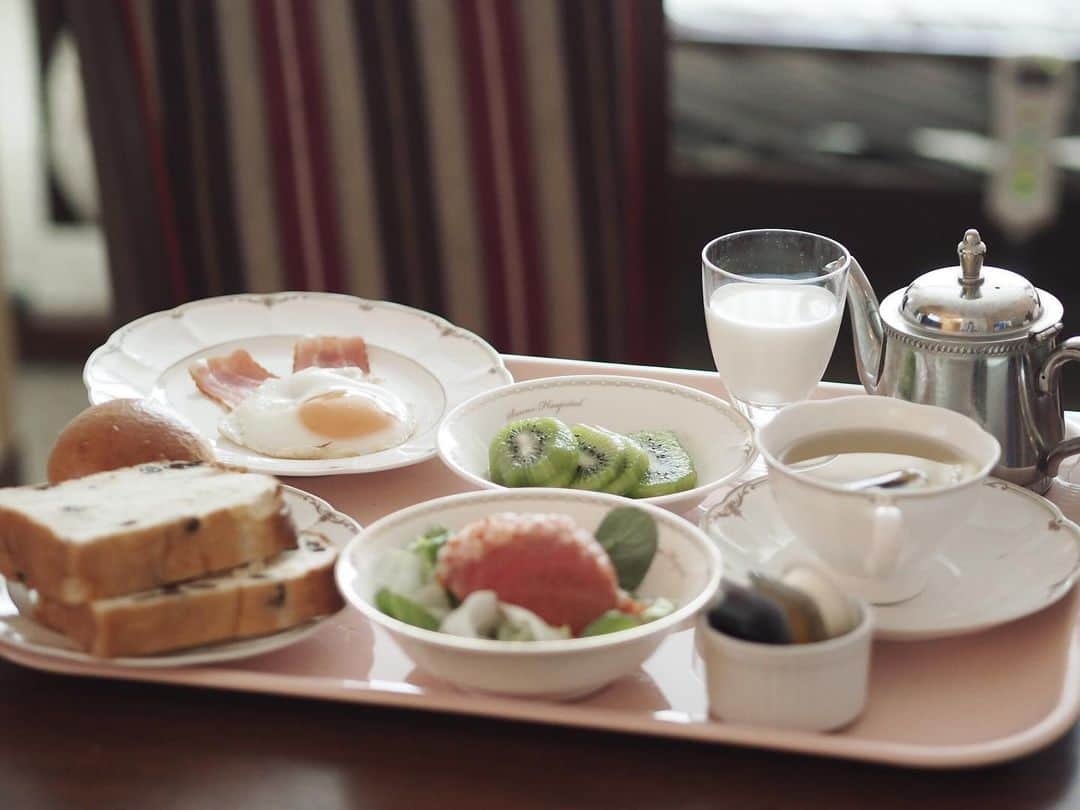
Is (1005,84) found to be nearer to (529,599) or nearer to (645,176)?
(645,176)

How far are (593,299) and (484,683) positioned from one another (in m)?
1.38

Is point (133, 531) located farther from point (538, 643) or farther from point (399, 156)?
point (399, 156)

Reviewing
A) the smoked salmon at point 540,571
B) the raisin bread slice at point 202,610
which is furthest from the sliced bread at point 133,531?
the smoked salmon at point 540,571

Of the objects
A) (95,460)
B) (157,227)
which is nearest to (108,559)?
(95,460)

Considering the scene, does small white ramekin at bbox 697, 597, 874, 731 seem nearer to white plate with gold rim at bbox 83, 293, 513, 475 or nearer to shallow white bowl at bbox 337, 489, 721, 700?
shallow white bowl at bbox 337, 489, 721, 700

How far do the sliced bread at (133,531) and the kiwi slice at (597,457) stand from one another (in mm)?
244

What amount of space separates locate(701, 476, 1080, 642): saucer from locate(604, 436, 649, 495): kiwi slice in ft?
0.24

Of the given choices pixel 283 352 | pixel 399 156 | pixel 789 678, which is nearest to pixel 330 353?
pixel 283 352

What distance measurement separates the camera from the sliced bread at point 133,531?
91 centimetres

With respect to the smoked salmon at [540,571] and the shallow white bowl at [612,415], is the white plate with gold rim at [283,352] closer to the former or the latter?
the shallow white bowl at [612,415]

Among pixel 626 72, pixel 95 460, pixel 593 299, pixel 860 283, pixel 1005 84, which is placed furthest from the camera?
pixel 1005 84

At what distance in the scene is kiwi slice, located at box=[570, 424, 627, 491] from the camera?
111cm

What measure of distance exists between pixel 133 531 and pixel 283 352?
0.54m

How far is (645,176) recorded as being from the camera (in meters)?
2.11
